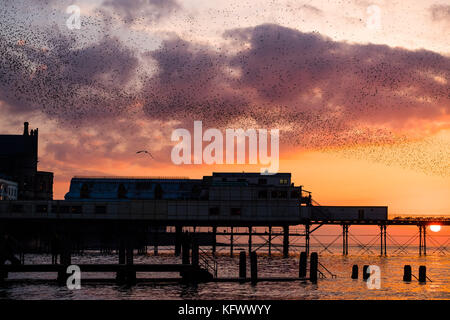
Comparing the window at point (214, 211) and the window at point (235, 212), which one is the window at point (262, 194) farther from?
the window at point (214, 211)

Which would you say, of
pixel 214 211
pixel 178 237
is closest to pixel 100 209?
pixel 214 211

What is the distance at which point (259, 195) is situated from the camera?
101625 millimetres

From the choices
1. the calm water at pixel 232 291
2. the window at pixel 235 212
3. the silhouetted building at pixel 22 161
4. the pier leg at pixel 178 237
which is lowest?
the calm water at pixel 232 291

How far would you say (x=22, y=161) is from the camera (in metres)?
187

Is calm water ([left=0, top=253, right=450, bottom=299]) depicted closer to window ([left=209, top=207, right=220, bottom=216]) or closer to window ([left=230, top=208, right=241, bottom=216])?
window ([left=230, top=208, right=241, bottom=216])

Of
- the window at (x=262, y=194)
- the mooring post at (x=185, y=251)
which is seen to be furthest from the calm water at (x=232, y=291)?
the window at (x=262, y=194)

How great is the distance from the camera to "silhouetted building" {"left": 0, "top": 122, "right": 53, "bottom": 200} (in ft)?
607

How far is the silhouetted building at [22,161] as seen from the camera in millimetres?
185125

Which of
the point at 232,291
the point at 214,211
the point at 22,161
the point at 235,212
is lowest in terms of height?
the point at 232,291

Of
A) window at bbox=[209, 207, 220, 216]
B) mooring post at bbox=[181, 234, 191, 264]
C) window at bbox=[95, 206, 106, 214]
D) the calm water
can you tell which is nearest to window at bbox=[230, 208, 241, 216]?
window at bbox=[209, 207, 220, 216]

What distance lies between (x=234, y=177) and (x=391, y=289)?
2499 inches

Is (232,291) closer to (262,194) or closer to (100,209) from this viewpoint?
(100,209)
